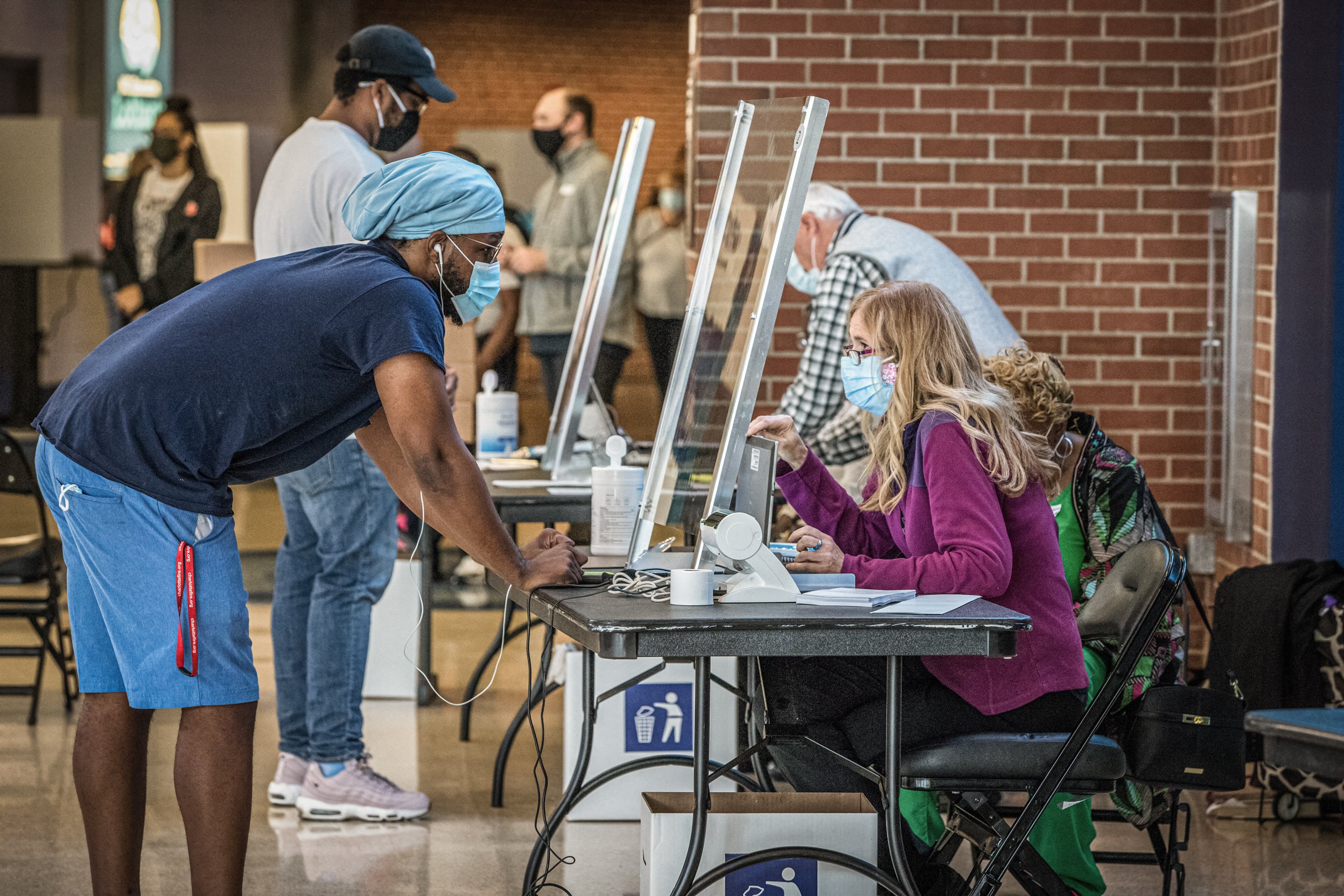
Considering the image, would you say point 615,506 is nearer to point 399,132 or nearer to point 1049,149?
point 399,132

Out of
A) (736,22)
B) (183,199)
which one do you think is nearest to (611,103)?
(183,199)

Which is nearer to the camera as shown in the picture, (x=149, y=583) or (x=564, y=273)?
(x=149, y=583)

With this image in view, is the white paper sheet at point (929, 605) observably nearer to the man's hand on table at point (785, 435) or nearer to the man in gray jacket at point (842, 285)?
the man's hand on table at point (785, 435)

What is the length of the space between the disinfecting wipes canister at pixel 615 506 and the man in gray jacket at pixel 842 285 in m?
0.99

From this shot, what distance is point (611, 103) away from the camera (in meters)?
8.70

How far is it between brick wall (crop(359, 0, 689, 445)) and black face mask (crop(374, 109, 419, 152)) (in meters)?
4.70

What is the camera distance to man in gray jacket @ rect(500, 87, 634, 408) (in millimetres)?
6188

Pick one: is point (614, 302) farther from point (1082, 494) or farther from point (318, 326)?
point (318, 326)

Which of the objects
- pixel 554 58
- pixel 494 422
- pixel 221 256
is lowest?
pixel 494 422

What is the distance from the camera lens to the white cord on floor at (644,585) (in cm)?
236

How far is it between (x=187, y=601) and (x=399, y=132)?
6.11ft

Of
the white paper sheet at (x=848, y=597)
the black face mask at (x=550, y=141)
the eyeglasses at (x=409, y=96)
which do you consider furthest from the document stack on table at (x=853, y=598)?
the black face mask at (x=550, y=141)

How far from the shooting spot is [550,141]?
661cm

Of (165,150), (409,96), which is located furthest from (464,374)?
(165,150)
